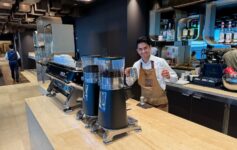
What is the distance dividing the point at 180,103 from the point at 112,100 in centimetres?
221

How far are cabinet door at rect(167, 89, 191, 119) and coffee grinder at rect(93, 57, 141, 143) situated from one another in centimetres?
201

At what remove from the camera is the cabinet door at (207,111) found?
2.45m

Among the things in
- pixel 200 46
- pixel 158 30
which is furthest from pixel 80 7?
pixel 200 46

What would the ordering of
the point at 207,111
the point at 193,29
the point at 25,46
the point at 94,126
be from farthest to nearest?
the point at 25,46 < the point at 193,29 < the point at 207,111 < the point at 94,126

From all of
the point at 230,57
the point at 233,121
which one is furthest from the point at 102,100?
the point at 230,57

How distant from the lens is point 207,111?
259 centimetres

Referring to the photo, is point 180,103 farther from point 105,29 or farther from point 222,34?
point 105,29

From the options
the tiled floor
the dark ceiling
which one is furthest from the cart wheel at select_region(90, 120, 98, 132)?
the dark ceiling

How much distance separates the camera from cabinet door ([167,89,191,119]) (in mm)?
2850

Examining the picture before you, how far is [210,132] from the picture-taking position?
3.94ft

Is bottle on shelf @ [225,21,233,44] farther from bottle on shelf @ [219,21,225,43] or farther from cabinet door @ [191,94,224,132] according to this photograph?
cabinet door @ [191,94,224,132]

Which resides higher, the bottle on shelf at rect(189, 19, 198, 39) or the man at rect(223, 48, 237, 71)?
the bottle on shelf at rect(189, 19, 198, 39)

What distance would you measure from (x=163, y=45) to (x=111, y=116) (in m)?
3.56

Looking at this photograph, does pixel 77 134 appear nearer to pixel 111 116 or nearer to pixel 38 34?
pixel 111 116
